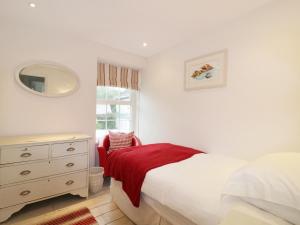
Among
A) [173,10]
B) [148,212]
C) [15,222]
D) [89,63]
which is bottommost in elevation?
[15,222]

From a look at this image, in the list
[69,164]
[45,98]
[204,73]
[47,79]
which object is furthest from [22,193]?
[204,73]

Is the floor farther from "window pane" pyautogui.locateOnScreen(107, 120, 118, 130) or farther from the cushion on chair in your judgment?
"window pane" pyautogui.locateOnScreen(107, 120, 118, 130)

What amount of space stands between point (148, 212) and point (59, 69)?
226cm

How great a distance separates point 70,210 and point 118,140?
111 centimetres

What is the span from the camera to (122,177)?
1.72m

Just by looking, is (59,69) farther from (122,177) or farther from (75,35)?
(122,177)

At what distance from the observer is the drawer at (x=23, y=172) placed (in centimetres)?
166

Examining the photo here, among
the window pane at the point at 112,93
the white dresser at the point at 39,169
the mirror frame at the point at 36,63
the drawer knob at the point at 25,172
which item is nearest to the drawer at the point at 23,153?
the white dresser at the point at 39,169

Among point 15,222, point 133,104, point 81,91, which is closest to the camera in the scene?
point 15,222

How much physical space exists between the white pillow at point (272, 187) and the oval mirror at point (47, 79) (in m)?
2.45

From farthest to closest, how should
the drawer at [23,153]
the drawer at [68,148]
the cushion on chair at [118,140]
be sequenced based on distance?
the cushion on chair at [118,140] → the drawer at [68,148] → the drawer at [23,153]

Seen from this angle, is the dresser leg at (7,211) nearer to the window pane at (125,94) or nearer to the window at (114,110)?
the window at (114,110)

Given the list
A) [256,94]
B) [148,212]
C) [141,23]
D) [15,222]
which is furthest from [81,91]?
[256,94]

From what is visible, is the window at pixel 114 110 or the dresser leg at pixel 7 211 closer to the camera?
the dresser leg at pixel 7 211
